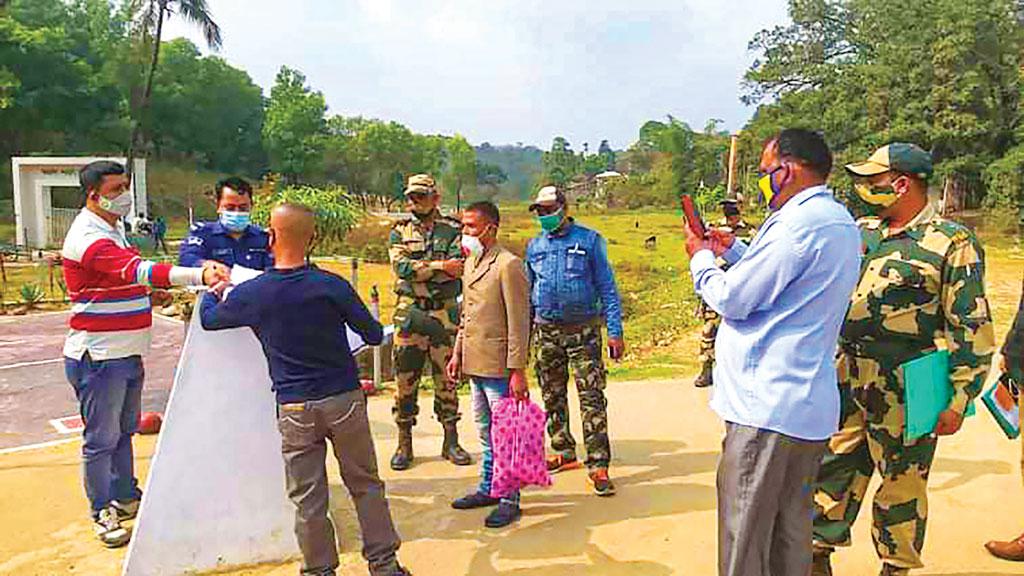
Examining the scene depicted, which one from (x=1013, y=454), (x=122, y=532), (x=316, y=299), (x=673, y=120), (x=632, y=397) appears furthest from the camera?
(x=673, y=120)

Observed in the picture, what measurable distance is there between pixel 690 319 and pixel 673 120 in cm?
4338

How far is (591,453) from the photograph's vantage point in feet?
14.5

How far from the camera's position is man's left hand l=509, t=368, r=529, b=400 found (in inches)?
153

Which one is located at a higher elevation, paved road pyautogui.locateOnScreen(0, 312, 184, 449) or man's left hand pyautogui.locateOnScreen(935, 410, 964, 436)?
man's left hand pyautogui.locateOnScreen(935, 410, 964, 436)

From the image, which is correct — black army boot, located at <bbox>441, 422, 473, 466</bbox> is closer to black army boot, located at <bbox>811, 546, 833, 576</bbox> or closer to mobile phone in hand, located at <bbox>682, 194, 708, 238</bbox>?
black army boot, located at <bbox>811, 546, 833, 576</bbox>

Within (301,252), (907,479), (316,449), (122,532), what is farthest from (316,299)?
(907,479)

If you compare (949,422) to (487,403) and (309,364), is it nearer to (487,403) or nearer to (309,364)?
(487,403)

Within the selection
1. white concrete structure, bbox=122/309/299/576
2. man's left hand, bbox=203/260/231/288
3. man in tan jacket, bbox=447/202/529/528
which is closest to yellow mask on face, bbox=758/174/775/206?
man in tan jacket, bbox=447/202/529/528

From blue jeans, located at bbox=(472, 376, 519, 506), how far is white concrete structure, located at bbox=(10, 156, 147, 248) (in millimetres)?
22785

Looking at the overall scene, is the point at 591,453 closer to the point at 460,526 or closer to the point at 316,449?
the point at 460,526

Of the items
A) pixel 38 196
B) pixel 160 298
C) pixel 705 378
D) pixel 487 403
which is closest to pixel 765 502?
pixel 487 403

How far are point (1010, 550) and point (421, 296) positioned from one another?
325 centimetres

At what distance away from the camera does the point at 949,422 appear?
117 inches

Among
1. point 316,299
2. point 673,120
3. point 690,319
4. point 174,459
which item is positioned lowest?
point 690,319
